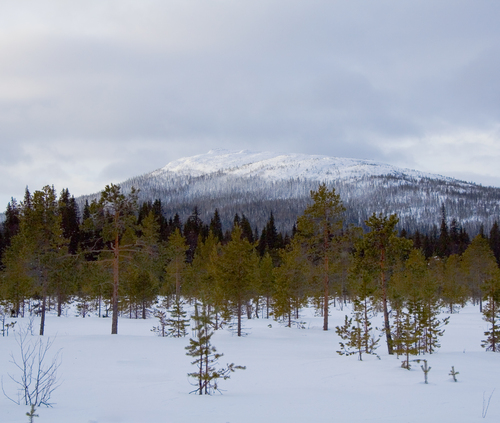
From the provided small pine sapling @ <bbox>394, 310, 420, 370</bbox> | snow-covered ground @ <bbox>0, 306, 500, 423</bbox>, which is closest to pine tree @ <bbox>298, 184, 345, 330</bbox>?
snow-covered ground @ <bbox>0, 306, 500, 423</bbox>

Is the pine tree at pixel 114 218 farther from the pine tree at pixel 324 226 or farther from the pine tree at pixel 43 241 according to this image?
the pine tree at pixel 324 226

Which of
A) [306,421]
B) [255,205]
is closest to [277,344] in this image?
[306,421]

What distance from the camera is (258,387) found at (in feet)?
38.2

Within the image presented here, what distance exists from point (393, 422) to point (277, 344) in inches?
633

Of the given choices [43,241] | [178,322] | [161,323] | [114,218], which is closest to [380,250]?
[178,322]

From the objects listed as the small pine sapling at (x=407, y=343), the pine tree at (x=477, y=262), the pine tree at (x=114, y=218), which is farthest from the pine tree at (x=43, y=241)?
the pine tree at (x=477, y=262)

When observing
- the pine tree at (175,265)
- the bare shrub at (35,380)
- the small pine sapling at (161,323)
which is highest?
the pine tree at (175,265)

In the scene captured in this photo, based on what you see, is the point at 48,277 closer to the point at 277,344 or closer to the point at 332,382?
the point at 277,344

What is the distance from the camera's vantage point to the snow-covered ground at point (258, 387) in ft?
25.8

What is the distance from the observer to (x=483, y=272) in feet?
163

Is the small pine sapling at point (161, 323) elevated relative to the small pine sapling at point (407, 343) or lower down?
lower down

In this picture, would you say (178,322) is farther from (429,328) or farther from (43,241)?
(429,328)

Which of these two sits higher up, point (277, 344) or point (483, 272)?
point (483, 272)

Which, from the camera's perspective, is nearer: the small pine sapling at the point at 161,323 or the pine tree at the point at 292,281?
the small pine sapling at the point at 161,323
